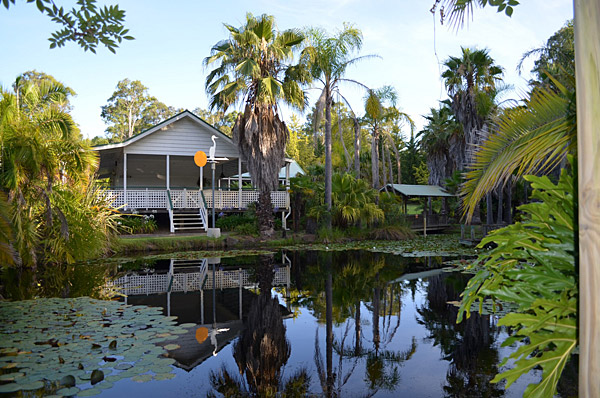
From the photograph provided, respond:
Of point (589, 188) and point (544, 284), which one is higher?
point (589, 188)

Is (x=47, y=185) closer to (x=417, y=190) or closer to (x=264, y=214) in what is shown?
(x=264, y=214)

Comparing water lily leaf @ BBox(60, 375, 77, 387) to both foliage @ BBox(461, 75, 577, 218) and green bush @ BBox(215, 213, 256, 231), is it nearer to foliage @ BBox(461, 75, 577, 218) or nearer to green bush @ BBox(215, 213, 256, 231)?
foliage @ BBox(461, 75, 577, 218)

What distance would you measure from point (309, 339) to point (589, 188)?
4367mm

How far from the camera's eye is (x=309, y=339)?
5.79 metres

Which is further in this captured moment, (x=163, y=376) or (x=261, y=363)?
(x=261, y=363)

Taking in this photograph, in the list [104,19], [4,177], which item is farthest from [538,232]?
[4,177]

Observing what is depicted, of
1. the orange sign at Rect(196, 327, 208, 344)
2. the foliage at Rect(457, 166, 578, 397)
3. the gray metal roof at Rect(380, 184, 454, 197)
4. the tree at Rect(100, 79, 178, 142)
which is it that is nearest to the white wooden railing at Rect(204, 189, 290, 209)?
the gray metal roof at Rect(380, 184, 454, 197)

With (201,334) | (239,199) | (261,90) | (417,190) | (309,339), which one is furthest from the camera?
(417,190)

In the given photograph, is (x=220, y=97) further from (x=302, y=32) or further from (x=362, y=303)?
(x=362, y=303)

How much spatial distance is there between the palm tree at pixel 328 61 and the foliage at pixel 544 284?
16.4 m

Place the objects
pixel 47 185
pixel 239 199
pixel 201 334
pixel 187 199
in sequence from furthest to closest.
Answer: pixel 239 199
pixel 187 199
pixel 47 185
pixel 201 334

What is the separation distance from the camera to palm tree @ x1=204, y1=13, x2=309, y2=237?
17.7m

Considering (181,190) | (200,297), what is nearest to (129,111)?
(181,190)

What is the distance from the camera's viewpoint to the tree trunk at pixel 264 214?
62.4 feet
